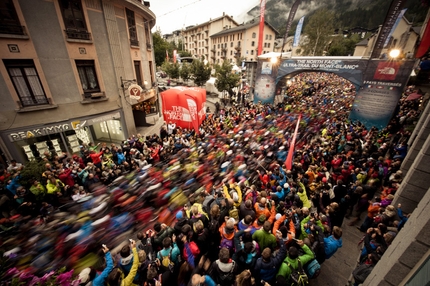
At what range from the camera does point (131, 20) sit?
12008 millimetres

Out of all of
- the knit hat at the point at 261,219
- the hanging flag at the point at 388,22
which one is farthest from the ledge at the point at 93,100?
the hanging flag at the point at 388,22

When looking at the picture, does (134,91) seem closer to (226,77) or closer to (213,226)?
(213,226)

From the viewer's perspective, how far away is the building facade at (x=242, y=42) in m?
45.3

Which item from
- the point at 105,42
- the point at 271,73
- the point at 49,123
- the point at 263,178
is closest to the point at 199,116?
the point at 263,178

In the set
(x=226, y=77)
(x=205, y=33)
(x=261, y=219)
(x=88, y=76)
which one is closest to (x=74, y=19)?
(x=88, y=76)

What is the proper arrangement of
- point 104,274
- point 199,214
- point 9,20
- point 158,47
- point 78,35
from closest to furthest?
point 104,274 < point 199,214 < point 9,20 < point 78,35 < point 158,47

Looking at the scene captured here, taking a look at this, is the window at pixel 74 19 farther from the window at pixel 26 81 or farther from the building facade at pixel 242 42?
the building facade at pixel 242 42

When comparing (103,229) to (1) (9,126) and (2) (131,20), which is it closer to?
(1) (9,126)

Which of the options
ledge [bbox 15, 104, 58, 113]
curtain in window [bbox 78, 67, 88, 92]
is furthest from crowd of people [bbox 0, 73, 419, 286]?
curtain in window [bbox 78, 67, 88, 92]

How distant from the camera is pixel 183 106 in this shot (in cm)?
991

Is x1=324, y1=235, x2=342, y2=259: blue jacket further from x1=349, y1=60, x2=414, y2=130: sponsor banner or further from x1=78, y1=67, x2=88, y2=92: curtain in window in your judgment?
x1=349, y1=60, x2=414, y2=130: sponsor banner

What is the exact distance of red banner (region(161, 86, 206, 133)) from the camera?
9570 mm

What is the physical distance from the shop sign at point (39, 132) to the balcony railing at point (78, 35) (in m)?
4.45

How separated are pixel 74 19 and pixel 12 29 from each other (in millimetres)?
2549
